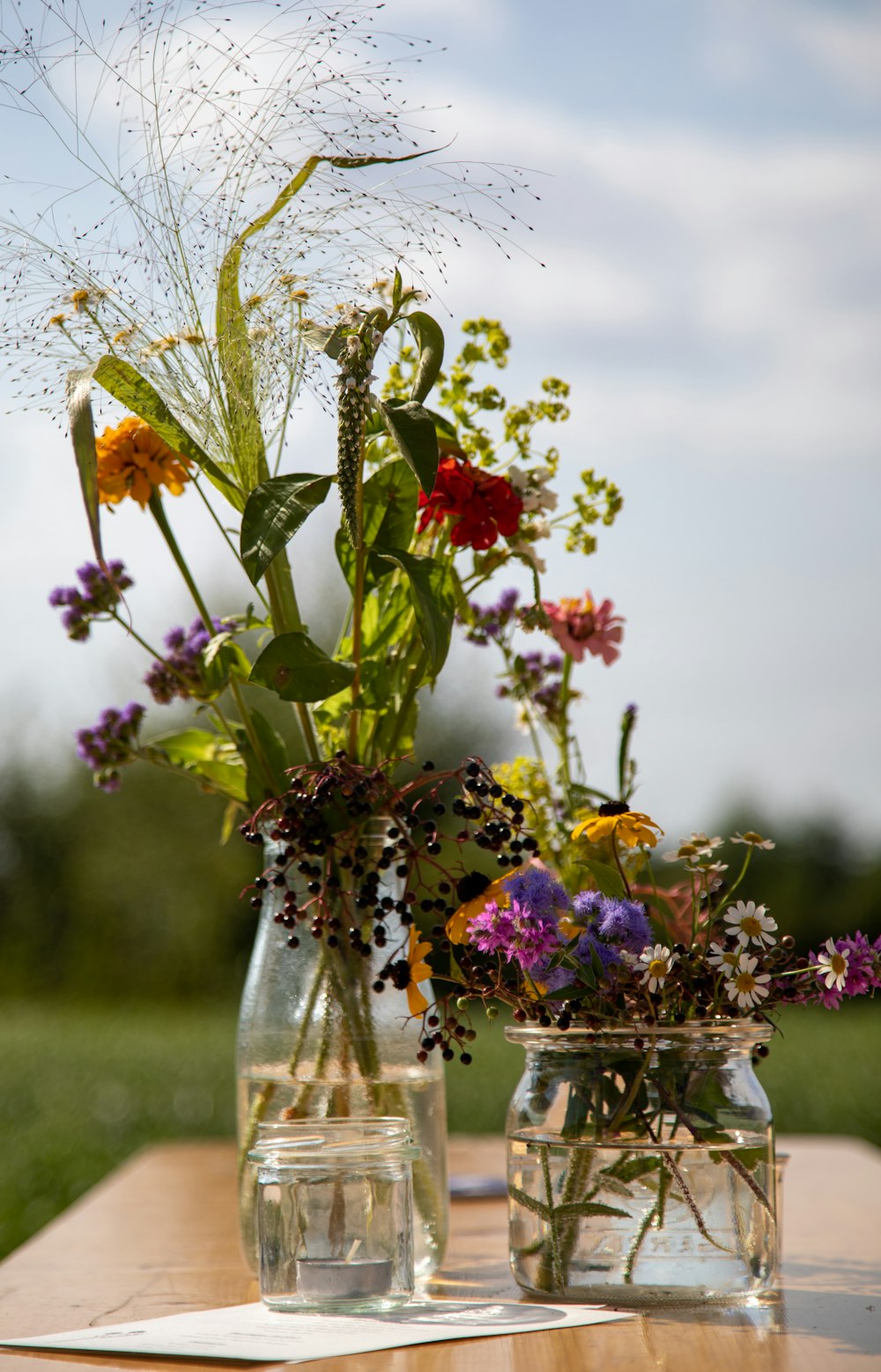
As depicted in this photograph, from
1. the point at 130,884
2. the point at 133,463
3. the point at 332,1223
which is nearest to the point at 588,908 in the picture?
the point at 332,1223

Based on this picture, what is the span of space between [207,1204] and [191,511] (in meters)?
0.76

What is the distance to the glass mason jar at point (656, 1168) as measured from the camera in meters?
0.80

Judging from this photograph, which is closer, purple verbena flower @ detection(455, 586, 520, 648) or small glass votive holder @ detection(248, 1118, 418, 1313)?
small glass votive holder @ detection(248, 1118, 418, 1313)

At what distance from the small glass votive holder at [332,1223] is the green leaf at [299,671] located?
0.93ft

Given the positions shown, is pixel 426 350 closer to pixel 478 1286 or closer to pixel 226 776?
pixel 226 776

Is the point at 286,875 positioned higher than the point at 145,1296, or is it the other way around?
the point at 286,875

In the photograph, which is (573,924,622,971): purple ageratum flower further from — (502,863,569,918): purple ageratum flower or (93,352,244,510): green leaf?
(93,352,244,510): green leaf

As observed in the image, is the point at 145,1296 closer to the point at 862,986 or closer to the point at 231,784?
the point at 231,784

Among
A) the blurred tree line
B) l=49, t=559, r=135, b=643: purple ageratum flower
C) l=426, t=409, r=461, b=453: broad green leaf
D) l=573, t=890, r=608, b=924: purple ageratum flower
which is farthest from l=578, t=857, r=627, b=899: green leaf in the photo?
the blurred tree line

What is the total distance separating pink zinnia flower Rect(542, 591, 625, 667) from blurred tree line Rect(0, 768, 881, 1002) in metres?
8.56

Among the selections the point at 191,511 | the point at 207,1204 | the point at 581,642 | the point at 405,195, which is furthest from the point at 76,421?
the point at 207,1204

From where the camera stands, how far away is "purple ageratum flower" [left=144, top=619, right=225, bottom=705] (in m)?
1.03

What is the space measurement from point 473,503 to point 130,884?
10537 millimetres

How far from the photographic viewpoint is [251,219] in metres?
0.96
